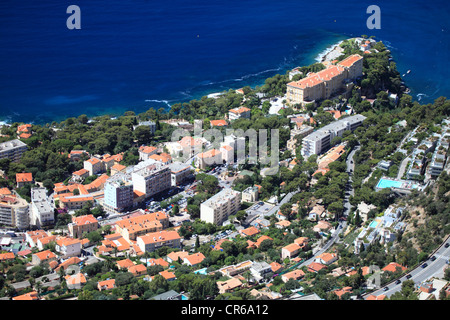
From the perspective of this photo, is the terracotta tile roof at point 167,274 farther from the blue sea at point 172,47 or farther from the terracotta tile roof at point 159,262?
the blue sea at point 172,47

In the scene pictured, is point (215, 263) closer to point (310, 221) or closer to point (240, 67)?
point (310, 221)

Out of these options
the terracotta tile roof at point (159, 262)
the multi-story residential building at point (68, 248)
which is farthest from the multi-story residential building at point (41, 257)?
the terracotta tile roof at point (159, 262)

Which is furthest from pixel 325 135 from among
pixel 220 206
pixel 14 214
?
pixel 14 214

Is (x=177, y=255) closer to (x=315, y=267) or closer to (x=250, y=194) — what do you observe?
(x=315, y=267)

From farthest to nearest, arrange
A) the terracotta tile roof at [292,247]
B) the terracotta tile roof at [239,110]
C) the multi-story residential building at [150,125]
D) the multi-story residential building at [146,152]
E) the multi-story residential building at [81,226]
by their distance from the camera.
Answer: the terracotta tile roof at [239,110], the multi-story residential building at [150,125], the multi-story residential building at [146,152], the multi-story residential building at [81,226], the terracotta tile roof at [292,247]

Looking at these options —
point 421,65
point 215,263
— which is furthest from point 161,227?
point 421,65

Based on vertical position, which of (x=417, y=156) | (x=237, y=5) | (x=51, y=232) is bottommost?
(x=51, y=232)
